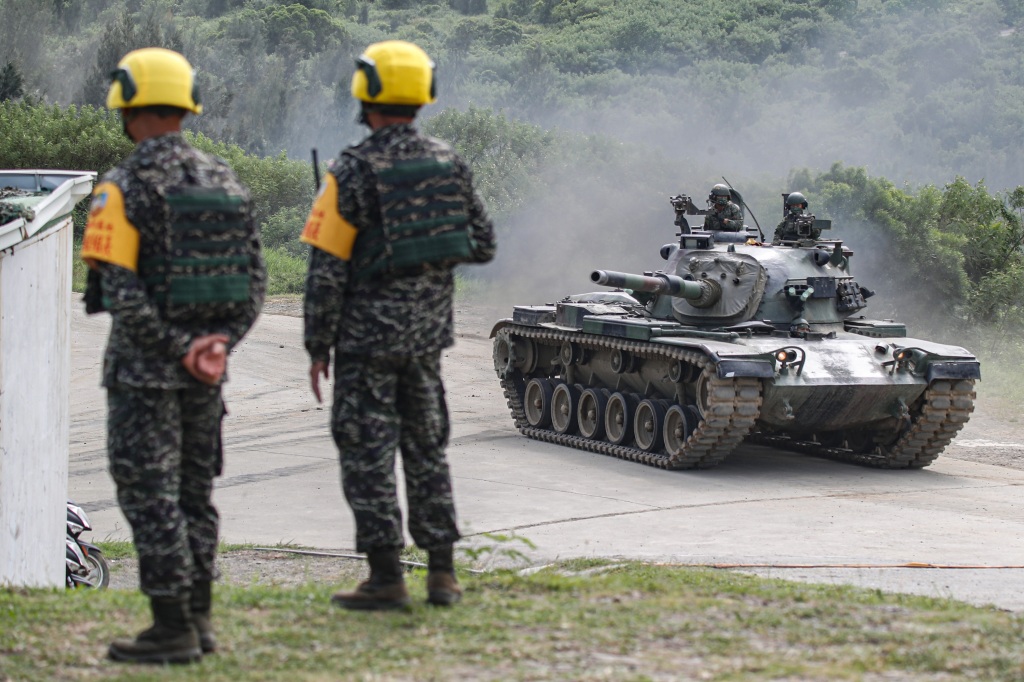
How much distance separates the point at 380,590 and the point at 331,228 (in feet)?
4.48

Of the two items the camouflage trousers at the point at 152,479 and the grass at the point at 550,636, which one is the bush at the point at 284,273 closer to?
the grass at the point at 550,636

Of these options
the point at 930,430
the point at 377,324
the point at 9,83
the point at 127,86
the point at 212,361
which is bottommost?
the point at 930,430

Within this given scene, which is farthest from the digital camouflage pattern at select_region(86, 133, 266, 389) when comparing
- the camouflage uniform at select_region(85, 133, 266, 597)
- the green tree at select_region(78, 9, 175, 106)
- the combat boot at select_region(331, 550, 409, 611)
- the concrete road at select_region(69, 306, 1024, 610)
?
the green tree at select_region(78, 9, 175, 106)

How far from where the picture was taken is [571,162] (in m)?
39.0

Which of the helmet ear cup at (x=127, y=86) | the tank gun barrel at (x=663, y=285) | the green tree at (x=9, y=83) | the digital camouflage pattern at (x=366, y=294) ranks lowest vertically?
the tank gun barrel at (x=663, y=285)

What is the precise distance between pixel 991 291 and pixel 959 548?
1987cm

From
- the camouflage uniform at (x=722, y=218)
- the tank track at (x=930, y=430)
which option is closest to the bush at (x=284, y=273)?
the camouflage uniform at (x=722, y=218)

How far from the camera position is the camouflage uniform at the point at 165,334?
5.16 m

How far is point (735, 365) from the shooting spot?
44.9ft

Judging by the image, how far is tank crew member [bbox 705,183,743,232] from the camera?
17.1 meters

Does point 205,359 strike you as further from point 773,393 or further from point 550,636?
point 773,393

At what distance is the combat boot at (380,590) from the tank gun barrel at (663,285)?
9155 millimetres

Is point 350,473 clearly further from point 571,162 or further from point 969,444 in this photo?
point 571,162

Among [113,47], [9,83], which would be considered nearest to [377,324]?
[9,83]
